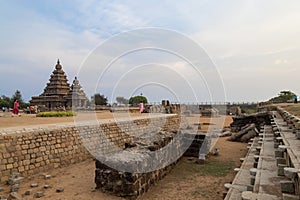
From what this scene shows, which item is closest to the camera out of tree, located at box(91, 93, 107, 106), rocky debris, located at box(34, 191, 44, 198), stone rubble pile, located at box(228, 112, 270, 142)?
rocky debris, located at box(34, 191, 44, 198)

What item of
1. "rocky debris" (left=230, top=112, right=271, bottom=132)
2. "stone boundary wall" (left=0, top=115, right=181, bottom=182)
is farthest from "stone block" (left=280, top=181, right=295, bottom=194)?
"rocky debris" (left=230, top=112, right=271, bottom=132)

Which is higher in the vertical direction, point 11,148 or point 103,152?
point 11,148

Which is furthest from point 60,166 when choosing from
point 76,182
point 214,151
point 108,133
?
point 214,151

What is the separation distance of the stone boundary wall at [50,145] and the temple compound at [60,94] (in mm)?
21015

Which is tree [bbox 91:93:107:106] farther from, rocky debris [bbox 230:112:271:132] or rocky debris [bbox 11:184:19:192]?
rocky debris [bbox 11:184:19:192]

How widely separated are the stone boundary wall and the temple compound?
21.0 m

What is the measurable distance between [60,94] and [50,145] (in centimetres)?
2607

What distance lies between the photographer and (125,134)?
13117 millimetres

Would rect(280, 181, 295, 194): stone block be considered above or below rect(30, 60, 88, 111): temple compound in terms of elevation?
below

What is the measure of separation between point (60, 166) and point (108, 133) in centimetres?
352

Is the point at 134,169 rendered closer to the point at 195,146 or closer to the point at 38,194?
the point at 38,194

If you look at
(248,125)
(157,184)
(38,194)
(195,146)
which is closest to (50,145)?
(38,194)

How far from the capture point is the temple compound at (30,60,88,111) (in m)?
31.6

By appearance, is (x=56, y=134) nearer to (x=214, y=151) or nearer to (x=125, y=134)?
(x=125, y=134)
